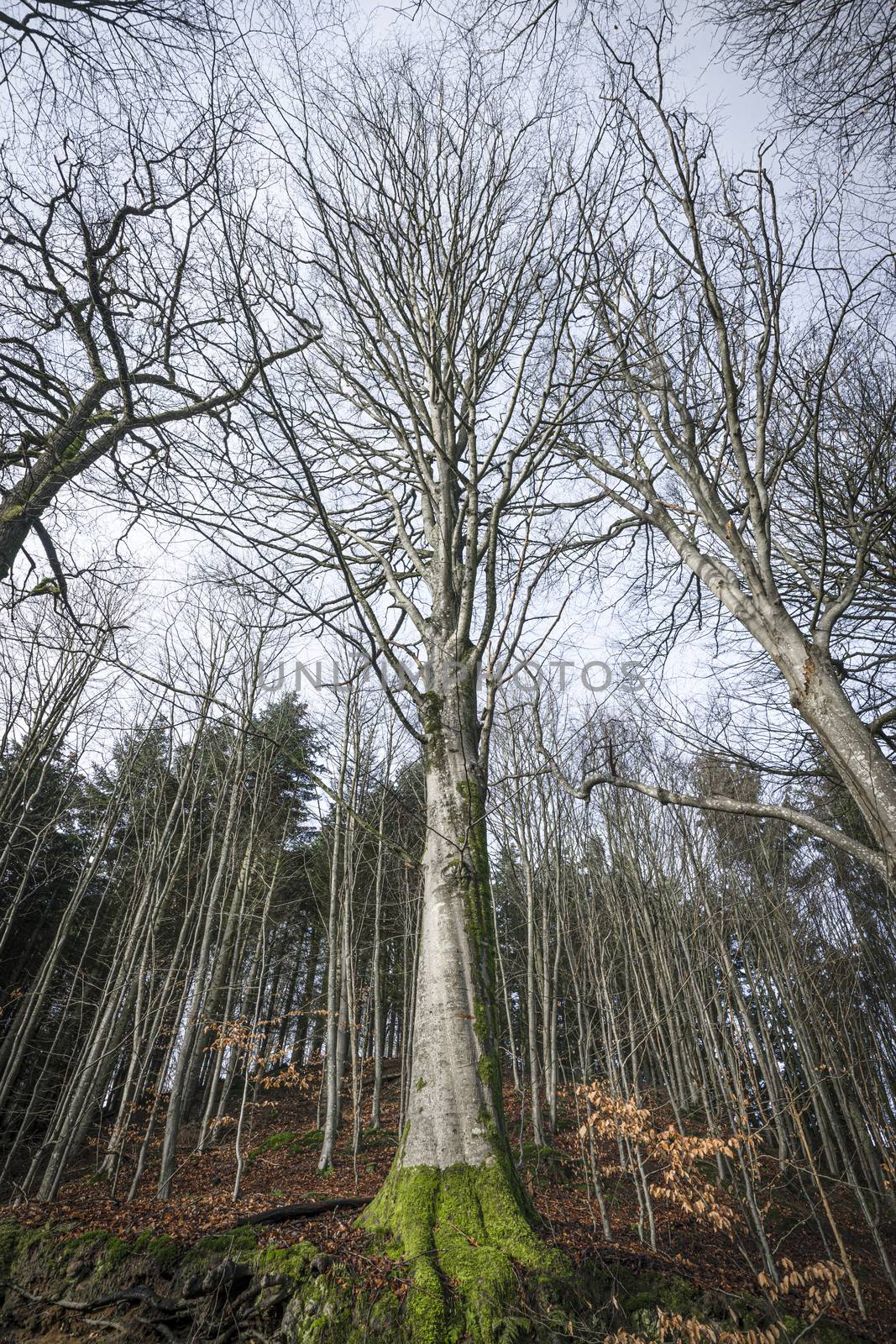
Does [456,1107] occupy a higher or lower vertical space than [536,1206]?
higher

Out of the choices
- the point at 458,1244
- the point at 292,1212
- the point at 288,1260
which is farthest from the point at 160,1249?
the point at 458,1244

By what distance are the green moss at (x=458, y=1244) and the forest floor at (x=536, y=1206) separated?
148mm

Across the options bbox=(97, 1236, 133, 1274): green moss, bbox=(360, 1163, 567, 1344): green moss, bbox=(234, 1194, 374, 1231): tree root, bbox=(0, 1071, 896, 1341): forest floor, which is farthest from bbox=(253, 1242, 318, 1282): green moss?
bbox=(97, 1236, 133, 1274): green moss

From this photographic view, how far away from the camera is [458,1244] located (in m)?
2.19

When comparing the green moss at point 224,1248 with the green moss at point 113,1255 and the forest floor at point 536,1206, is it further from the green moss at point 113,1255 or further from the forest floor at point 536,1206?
the green moss at point 113,1255

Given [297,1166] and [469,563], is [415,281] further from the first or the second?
[297,1166]

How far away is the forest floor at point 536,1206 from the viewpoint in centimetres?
282

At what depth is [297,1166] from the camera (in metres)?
9.76

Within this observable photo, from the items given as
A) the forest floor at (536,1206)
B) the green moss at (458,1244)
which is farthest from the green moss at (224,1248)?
the green moss at (458,1244)

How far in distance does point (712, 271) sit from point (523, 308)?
1436mm

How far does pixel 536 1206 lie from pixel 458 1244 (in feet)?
6.31

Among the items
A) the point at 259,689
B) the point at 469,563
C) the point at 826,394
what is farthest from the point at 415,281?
the point at 259,689

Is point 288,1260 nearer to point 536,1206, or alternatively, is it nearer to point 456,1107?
point 456,1107

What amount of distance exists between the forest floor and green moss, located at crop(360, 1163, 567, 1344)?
0.15 meters
